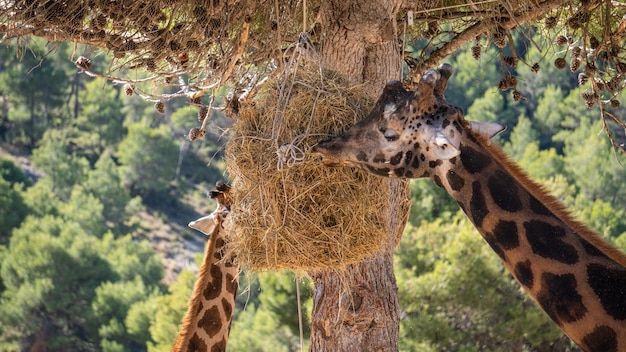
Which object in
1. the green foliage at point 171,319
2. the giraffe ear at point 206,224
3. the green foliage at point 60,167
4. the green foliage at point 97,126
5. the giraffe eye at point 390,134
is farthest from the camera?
the green foliage at point 97,126

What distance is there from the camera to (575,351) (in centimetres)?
1350

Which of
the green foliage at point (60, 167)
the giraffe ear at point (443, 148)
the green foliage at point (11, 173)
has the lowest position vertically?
the giraffe ear at point (443, 148)

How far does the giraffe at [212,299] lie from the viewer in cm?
469

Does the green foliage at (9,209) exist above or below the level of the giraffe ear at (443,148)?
above

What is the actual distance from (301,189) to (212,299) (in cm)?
130

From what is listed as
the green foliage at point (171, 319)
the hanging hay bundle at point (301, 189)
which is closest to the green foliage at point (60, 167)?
the green foliage at point (171, 319)

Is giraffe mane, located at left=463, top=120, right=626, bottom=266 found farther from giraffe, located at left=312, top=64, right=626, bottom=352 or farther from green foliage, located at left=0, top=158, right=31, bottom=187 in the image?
green foliage, located at left=0, top=158, right=31, bottom=187

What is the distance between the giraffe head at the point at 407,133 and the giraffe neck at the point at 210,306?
51.1 inches

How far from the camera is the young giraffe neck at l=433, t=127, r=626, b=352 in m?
3.22

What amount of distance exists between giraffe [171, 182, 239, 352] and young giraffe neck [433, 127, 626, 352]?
1551 millimetres

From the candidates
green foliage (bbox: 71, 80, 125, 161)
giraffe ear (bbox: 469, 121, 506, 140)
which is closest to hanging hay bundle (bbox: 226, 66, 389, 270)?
giraffe ear (bbox: 469, 121, 506, 140)

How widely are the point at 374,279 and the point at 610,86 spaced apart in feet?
6.72

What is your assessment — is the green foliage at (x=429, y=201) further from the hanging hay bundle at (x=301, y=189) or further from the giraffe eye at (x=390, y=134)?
the giraffe eye at (x=390, y=134)

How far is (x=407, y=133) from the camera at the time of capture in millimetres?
3580
